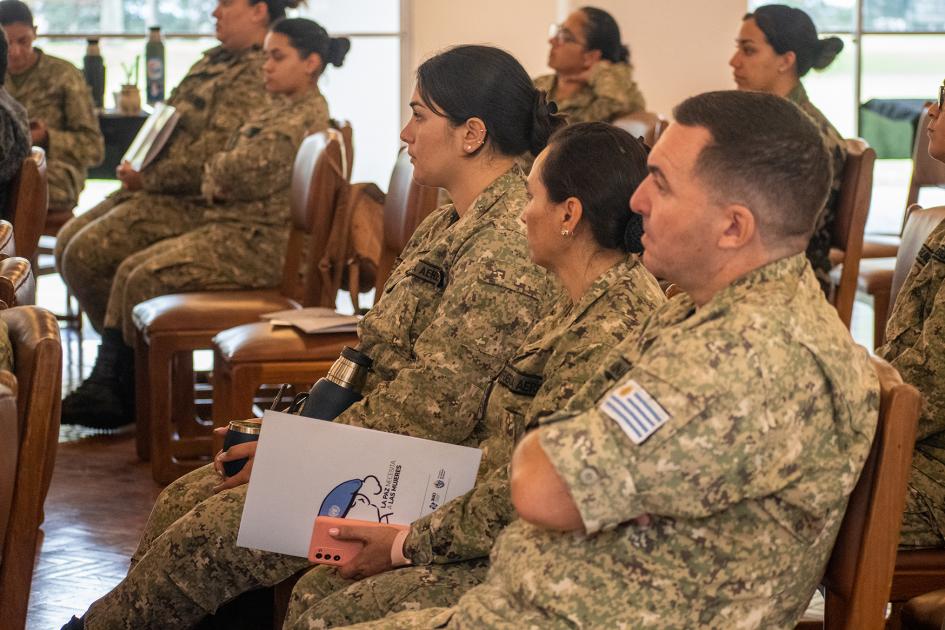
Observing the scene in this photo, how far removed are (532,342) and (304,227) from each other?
6.47 feet

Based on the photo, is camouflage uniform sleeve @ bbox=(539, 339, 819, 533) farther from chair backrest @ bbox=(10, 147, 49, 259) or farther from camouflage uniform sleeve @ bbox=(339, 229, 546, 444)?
chair backrest @ bbox=(10, 147, 49, 259)

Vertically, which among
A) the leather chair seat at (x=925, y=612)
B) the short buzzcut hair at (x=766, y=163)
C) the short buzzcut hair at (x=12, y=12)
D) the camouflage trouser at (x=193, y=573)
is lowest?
the camouflage trouser at (x=193, y=573)

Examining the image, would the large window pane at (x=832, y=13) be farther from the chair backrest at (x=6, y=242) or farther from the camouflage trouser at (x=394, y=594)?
the camouflage trouser at (x=394, y=594)

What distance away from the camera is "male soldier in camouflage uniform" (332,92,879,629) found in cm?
136

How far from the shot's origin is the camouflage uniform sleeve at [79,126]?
5676 mm

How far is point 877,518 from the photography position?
152 centimetres

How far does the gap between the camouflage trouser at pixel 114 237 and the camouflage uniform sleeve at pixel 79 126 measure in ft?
3.42

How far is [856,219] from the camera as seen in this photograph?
3.58 meters

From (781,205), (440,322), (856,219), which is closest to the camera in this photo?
(781,205)

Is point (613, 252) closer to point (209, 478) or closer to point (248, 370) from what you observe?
point (209, 478)

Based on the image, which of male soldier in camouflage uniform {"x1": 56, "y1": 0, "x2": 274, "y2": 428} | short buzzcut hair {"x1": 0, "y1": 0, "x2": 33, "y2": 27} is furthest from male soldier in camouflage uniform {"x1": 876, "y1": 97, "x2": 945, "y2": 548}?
short buzzcut hair {"x1": 0, "y1": 0, "x2": 33, "y2": 27}

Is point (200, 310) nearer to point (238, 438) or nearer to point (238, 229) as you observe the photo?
point (238, 229)

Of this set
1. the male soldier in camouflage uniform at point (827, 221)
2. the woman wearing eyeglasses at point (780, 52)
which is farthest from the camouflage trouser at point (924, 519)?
the woman wearing eyeglasses at point (780, 52)

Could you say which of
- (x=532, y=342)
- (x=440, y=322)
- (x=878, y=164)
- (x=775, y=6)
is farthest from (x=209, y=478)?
(x=878, y=164)
